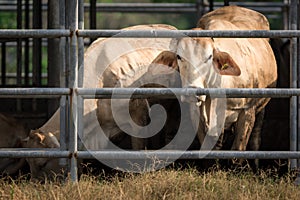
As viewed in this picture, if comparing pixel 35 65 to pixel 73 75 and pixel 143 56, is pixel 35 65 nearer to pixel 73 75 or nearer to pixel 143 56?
pixel 143 56

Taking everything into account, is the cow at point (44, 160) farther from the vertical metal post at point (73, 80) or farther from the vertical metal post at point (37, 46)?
the vertical metal post at point (37, 46)

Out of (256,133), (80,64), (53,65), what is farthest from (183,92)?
(53,65)

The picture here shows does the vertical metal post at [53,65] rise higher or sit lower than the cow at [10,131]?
higher

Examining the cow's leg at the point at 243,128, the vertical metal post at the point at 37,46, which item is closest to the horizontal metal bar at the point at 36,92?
the cow's leg at the point at 243,128

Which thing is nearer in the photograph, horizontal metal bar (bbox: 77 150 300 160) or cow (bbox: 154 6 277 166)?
horizontal metal bar (bbox: 77 150 300 160)

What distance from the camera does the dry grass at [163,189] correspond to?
5.60 meters

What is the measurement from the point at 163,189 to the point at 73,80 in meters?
1.27

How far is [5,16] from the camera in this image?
25828mm

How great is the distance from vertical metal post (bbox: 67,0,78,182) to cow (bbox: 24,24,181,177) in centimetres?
140

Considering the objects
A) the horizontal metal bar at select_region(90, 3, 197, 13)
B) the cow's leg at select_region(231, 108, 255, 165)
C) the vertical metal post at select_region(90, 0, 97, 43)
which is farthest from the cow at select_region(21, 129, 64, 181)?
the horizontal metal bar at select_region(90, 3, 197, 13)

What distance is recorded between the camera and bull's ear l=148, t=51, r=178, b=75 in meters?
7.70

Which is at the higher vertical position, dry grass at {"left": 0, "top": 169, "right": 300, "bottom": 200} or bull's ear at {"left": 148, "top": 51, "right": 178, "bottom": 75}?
bull's ear at {"left": 148, "top": 51, "right": 178, "bottom": 75}

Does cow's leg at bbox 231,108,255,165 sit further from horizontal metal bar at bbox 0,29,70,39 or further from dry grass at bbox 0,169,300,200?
horizontal metal bar at bbox 0,29,70,39

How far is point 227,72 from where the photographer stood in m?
7.57
